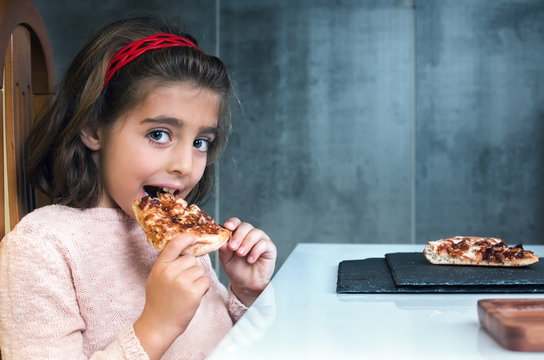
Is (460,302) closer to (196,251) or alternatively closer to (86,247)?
(196,251)

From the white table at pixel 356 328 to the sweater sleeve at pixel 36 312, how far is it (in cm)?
26

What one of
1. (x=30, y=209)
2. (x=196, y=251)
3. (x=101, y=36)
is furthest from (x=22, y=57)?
(x=196, y=251)

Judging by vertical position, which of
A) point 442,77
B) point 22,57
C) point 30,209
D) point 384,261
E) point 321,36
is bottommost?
point 384,261

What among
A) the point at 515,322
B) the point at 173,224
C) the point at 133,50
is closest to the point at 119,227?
the point at 173,224

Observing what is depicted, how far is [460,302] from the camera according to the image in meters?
0.86

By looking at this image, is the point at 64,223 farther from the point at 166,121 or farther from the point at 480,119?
the point at 480,119

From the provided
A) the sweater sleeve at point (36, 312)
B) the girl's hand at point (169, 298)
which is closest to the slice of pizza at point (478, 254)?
the girl's hand at point (169, 298)

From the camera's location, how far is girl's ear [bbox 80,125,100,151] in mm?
1194

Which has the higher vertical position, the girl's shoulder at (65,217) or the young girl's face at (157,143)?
the young girl's face at (157,143)

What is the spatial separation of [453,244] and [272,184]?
2.82m

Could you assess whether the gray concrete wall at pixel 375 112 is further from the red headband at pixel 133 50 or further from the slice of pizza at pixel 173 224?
the slice of pizza at pixel 173 224

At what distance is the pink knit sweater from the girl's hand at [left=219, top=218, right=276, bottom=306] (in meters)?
0.07

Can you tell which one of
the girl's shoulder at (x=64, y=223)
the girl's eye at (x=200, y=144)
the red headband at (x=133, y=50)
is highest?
the red headband at (x=133, y=50)

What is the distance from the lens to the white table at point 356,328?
0.62m
